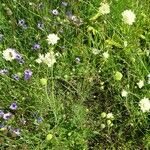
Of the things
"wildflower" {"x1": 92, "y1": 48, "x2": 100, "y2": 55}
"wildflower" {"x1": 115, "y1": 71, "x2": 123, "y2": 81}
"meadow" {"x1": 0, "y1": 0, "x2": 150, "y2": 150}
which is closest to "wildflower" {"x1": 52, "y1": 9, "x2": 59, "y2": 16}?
"meadow" {"x1": 0, "y1": 0, "x2": 150, "y2": 150}

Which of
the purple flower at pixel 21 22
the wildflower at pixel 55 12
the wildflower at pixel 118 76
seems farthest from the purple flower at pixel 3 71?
the wildflower at pixel 118 76

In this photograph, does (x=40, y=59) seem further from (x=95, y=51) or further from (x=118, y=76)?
(x=118, y=76)

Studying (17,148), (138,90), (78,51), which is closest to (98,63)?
(78,51)

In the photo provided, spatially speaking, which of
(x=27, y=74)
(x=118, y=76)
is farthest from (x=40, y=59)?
(x=118, y=76)

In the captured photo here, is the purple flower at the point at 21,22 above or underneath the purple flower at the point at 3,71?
above

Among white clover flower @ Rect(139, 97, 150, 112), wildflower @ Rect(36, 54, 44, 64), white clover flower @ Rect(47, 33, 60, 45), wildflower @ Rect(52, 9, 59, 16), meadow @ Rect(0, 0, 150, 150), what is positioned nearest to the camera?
white clover flower @ Rect(139, 97, 150, 112)

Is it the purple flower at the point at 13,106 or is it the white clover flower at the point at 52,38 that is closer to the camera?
the purple flower at the point at 13,106

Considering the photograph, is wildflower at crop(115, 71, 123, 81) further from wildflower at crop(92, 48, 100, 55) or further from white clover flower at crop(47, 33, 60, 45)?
white clover flower at crop(47, 33, 60, 45)

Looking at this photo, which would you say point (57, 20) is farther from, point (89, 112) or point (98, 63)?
point (89, 112)

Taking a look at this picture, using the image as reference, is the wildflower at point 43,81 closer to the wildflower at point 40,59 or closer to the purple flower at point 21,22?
the wildflower at point 40,59
